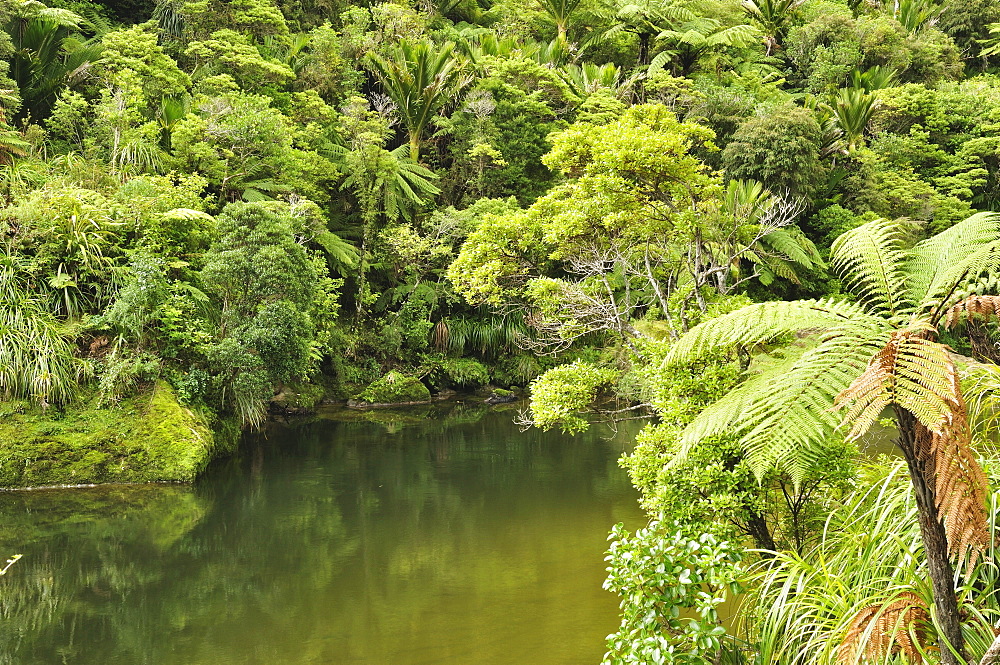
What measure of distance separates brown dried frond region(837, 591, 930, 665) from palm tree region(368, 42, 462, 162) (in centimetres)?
1608

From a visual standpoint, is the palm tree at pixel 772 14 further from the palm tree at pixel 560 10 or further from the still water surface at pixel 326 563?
the still water surface at pixel 326 563

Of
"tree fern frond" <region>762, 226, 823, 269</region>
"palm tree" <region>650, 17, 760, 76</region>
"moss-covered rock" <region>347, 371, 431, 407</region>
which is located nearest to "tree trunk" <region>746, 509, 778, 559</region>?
"moss-covered rock" <region>347, 371, 431, 407</region>

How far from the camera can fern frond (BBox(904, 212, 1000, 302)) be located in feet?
8.55

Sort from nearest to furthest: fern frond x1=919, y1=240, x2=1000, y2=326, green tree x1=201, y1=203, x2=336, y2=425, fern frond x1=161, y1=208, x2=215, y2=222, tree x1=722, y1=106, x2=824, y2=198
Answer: fern frond x1=919, y1=240, x2=1000, y2=326 < green tree x1=201, y1=203, x2=336, y2=425 < fern frond x1=161, y1=208, x2=215, y2=222 < tree x1=722, y1=106, x2=824, y2=198

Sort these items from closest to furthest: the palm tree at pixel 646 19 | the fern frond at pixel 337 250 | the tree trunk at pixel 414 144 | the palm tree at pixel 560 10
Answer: the fern frond at pixel 337 250
the tree trunk at pixel 414 144
the palm tree at pixel 646 19
the palm tree at pixel 560 10

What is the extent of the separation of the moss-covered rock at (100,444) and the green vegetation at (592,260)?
0.04m

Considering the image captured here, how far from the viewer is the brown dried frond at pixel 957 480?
1886 millimetres

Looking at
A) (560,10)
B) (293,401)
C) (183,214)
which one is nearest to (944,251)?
(183,214)

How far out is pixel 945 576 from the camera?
84.3 inches

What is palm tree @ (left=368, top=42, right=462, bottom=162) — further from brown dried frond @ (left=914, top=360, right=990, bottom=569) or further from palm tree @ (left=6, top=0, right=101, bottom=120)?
brown dried frond @ (left=914, top=360, right=990, bottom=569)

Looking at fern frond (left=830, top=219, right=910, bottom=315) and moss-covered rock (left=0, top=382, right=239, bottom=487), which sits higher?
fern frond (left=830, top=219, right=910, bottom=315)

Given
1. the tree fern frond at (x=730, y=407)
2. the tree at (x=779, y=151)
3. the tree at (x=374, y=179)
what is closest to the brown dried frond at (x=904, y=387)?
the tree fern frond at (x=730, y=407)

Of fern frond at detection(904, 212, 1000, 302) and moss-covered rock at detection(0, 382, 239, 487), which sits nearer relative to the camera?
fern frond at detection(904, 212, 1000, 302)

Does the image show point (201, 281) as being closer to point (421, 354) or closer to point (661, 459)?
point (421, 354)
